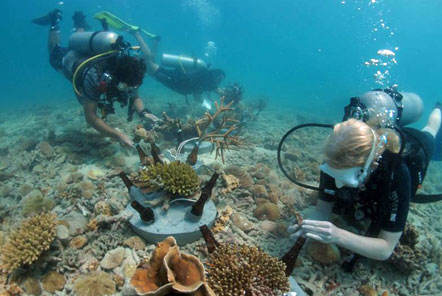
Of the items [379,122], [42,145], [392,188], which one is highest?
[379,122]

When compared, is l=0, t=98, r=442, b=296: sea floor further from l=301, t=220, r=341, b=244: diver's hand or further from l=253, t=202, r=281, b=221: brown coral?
l=301, t=220, r=341, b=244: diver's hand

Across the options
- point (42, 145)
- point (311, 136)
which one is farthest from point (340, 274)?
point (311, 136)

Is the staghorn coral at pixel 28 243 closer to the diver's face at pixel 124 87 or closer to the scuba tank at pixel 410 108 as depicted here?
the diver's face at pixel 124 87

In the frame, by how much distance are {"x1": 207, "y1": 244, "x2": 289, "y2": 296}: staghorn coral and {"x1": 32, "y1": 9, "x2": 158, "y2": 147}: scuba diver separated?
4480mm

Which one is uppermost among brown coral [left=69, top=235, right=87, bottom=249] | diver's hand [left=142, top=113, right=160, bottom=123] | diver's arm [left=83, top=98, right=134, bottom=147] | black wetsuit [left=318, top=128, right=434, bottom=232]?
black wetsuit [left=318, top=128, right=434, bottom=232]

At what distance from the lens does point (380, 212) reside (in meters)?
3.13

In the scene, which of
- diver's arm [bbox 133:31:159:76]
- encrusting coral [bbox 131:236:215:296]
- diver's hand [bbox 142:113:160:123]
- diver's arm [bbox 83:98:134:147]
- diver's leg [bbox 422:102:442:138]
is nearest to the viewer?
encrusting coral [bbox 131:236:215:296]

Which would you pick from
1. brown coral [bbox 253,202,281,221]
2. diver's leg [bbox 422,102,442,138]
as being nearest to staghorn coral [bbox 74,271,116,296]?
brown coral [bbox 253,202,281,221]

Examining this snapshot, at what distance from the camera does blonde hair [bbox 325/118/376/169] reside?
2.53 meters

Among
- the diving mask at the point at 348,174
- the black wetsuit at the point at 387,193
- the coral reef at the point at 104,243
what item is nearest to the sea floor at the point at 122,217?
the coral reef at the point at 104,243

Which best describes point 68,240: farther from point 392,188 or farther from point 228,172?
point 392,188

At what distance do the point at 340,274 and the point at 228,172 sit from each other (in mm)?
3071

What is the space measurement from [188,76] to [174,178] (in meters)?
10.4

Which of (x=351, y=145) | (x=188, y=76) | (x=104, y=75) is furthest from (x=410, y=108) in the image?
(x=188, y=76)
